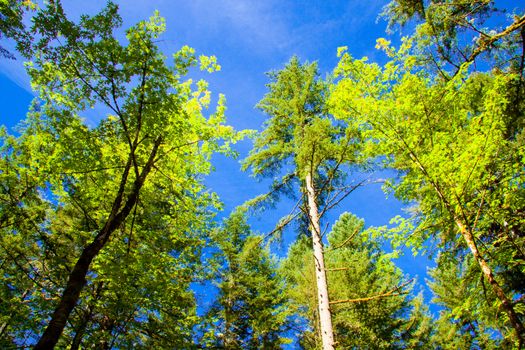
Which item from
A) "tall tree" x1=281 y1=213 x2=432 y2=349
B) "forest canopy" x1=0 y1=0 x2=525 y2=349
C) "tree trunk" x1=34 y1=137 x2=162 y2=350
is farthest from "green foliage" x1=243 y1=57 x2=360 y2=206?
"tree trunk" x1=34 y1=137 x2=162 y2=350

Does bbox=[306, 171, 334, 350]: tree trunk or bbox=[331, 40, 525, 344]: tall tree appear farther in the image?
bbox=[306, 171, 334, 350]: tree trunk

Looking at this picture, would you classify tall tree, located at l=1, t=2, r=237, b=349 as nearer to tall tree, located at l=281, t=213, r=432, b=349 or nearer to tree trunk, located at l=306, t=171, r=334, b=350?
tree trunk, located at l=306, t=171, r=334, b=350

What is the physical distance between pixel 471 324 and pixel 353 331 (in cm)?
739

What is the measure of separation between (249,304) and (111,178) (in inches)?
371

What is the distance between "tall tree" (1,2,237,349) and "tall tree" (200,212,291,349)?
3728 mm

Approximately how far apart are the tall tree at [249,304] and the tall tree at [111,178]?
3728 mm

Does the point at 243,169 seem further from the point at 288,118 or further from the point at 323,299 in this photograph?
the point at 323,299

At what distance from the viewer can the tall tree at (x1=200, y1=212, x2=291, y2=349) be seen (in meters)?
12.0

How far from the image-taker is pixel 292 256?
712 inches

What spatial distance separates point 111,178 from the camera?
693cm

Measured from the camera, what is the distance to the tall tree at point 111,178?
4.27 meters

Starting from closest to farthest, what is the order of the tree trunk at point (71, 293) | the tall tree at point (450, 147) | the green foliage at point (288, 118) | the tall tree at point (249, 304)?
the tree trunk at point (71, 293)
the tall tree at point (450, 147)
the green foliage at point (288, 118)
the tall tree at point (249, 304)

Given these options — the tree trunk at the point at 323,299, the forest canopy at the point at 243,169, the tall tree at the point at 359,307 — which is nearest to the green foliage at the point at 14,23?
the forest canopy at the point at 243,169

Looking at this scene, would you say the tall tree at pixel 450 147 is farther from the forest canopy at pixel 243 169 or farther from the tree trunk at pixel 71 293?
the tree trunk at pixel 71 293
